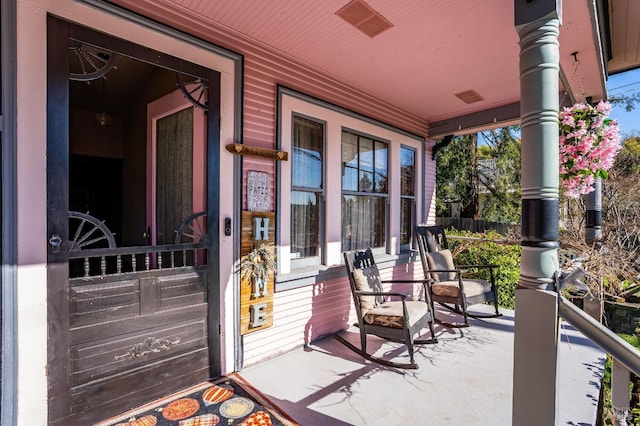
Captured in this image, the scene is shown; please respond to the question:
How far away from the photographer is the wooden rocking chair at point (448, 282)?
3.69 metres

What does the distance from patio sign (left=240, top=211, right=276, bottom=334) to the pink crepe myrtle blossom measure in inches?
96.6

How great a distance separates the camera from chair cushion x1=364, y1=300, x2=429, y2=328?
2.88 meters

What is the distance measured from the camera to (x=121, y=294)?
7.22ft

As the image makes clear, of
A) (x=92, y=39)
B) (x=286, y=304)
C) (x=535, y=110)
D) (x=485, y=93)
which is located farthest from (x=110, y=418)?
(x=485, y=93)

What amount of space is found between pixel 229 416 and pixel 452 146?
33.1 ft

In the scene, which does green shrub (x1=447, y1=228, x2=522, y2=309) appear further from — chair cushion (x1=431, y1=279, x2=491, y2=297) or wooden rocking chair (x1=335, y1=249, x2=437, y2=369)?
wooden rocking chair (x1=335, y1=249, x2=437, y2=369)

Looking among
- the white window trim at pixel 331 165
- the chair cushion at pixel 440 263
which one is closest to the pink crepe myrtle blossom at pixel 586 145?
the chair cushion at pixel 440 263

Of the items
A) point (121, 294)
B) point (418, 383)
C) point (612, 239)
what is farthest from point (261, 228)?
point (612, 239)

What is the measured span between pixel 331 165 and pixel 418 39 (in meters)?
1.50

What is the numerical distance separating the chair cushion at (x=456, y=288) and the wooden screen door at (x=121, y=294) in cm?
260

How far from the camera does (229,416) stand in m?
2.13

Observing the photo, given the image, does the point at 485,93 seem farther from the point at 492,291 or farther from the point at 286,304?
the point at 286,304

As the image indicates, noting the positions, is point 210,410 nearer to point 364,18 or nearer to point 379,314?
point 379,314

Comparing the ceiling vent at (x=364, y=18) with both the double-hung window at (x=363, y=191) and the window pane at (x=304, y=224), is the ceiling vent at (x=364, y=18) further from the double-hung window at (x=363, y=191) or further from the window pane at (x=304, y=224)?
the window pane at (x=304, y=224)
